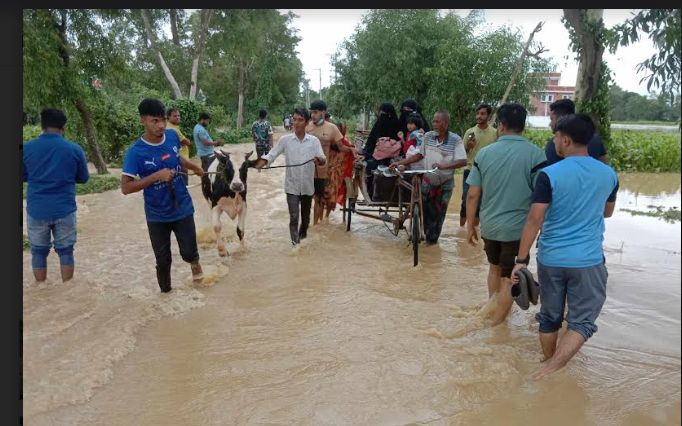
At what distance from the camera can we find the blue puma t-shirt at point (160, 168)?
4508 mm

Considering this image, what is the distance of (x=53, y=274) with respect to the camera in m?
5.80

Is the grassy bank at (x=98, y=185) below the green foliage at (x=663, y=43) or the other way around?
below

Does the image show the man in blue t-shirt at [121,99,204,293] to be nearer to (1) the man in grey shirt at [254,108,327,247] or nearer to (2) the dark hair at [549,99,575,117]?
(1) the man in grey shirt at [254,108,327,247]

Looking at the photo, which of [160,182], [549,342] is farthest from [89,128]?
[549,342]

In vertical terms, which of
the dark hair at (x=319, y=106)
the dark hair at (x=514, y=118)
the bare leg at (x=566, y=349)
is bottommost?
the bare leg at (x=566, y=349)

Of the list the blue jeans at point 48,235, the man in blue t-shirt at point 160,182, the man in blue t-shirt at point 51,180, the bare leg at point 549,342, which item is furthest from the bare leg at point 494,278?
the blue jeans at point 48,235

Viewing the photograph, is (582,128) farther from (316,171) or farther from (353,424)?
(316,171)

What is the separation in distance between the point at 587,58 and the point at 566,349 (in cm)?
315

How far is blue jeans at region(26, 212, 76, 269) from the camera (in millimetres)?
4898

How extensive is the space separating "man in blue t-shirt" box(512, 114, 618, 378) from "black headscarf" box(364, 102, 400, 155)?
4325 millimetres

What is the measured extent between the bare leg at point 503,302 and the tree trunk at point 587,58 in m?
2.26

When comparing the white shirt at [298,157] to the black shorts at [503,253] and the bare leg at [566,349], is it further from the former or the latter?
the bare leg at [566,349]

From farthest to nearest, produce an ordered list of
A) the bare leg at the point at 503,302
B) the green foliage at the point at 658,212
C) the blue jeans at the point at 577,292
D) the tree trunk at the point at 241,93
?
1. the tree trunk at the point at 241,93
2. the green foliage at the point at 658,212
3. the bare leg at the point at 503,302
4. the blue jeans at the point at 577,292

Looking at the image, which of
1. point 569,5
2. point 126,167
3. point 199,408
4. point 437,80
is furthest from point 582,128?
point 437,80
